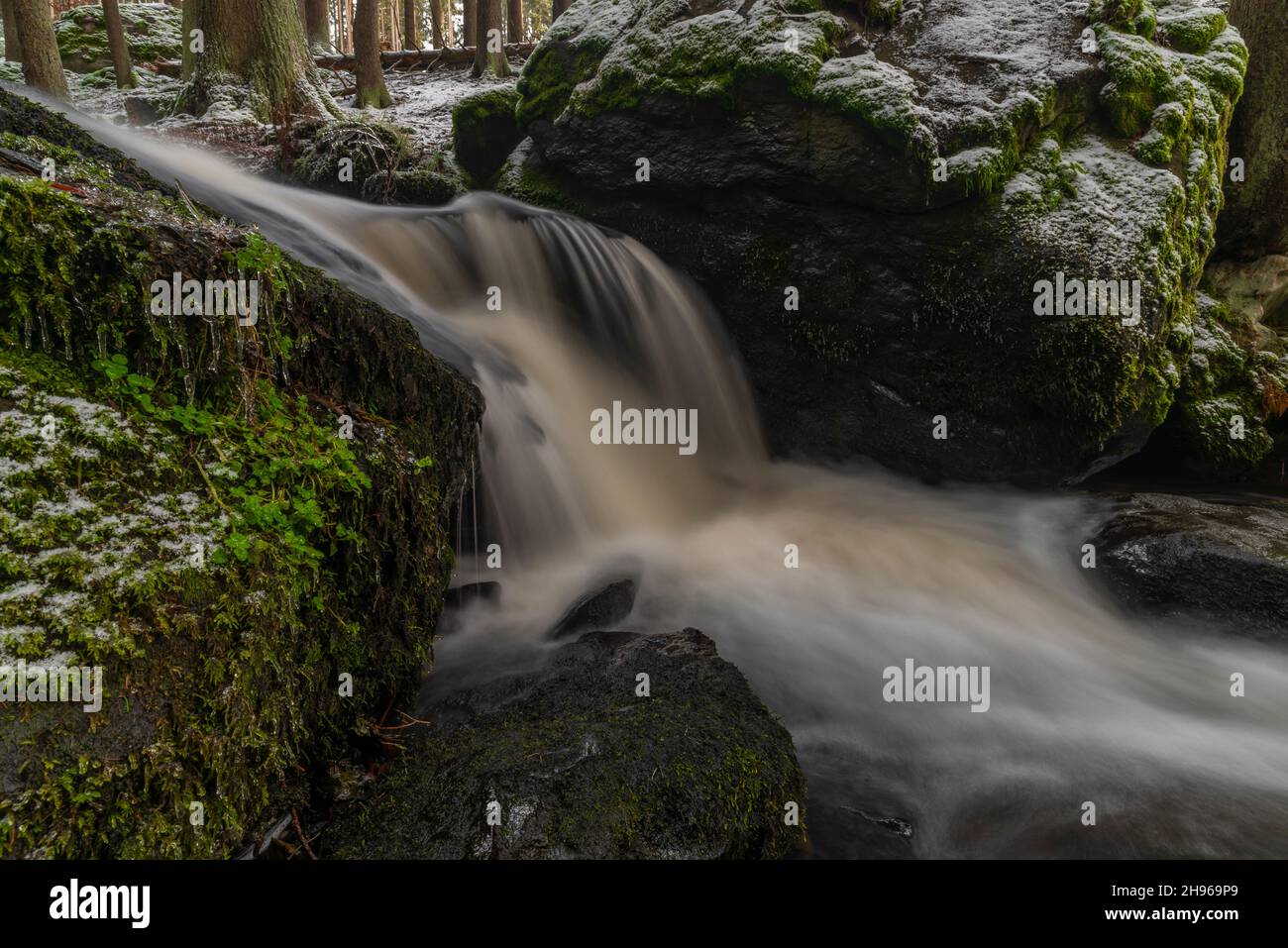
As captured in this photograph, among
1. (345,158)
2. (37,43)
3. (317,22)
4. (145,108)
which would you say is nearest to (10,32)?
(145,108)

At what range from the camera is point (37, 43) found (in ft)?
29.2

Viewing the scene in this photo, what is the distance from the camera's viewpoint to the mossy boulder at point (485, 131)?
9.34 metres

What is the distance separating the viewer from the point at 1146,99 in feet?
21.7

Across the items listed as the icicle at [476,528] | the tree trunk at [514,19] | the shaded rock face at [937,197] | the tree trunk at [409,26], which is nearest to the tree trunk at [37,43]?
the shaded rock face at [937,197]

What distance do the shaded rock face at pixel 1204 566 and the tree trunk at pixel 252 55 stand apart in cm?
1142

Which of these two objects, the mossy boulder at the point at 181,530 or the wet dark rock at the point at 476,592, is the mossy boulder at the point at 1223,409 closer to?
the wet dark rock at the point at 476,592

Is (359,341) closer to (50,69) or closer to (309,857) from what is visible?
(309,857)

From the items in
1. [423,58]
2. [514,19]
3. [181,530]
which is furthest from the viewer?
[514,19]

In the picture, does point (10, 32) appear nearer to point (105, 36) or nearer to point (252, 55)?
point (252, 55)

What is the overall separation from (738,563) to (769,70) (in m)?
4.73

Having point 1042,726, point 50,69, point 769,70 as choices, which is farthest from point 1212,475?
point 50,69

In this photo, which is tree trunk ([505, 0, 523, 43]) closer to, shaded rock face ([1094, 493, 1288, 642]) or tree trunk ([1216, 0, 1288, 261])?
tree trunk ([1216, 0, 1288, 261])

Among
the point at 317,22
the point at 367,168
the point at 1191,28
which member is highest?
the point at 317,22

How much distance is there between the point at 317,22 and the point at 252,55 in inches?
424
